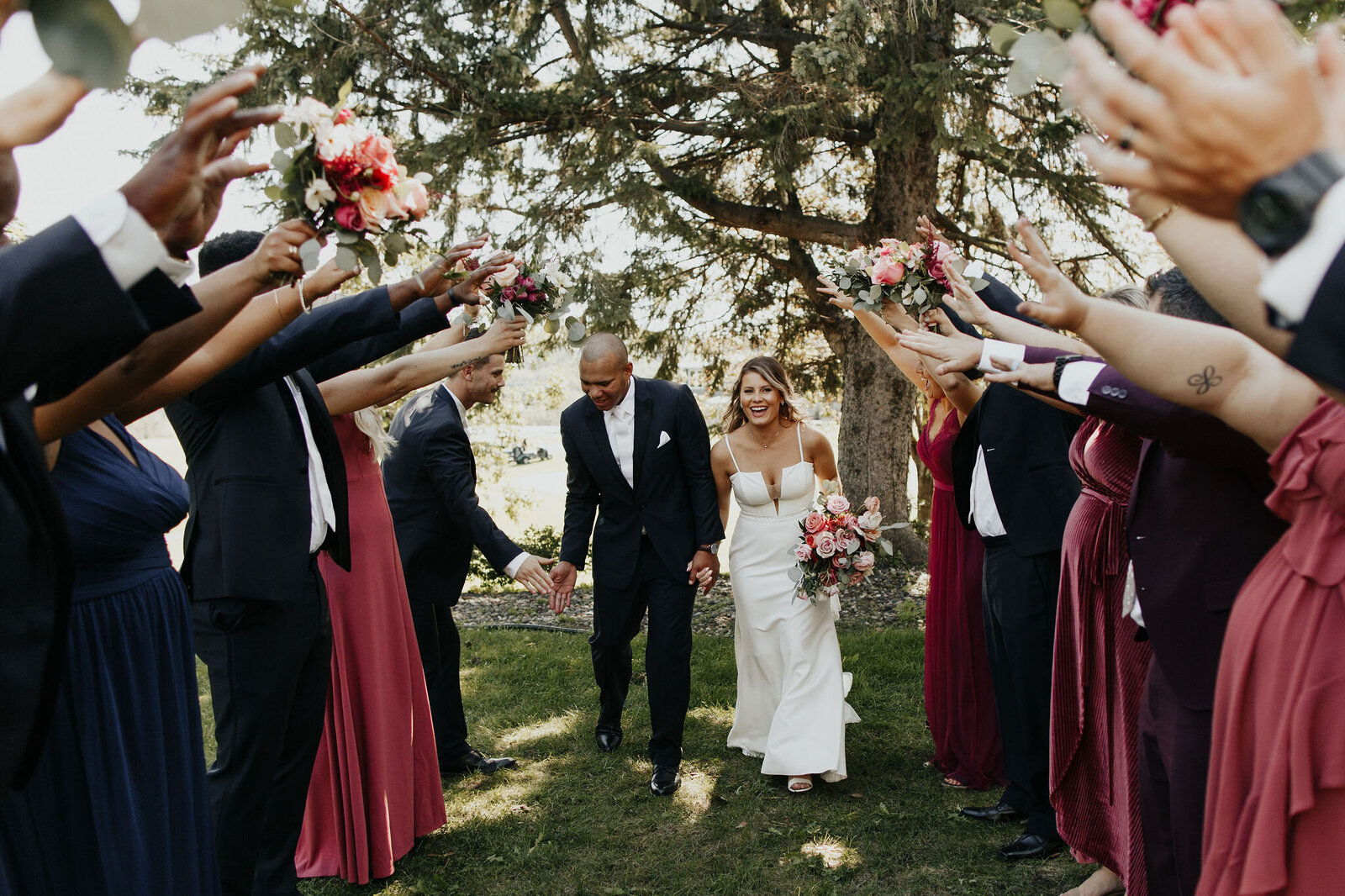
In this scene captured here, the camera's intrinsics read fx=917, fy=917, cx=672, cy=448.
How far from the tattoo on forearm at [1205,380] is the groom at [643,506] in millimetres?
3896

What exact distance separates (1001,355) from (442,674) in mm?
4045

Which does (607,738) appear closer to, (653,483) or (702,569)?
(702,569)

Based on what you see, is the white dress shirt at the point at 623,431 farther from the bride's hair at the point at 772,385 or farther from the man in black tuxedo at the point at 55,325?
the man in black tuxedo at the point at 55,325

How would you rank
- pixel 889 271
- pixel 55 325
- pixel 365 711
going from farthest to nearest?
pixel 889 271 < pixel 365 711 < pixel 55 325

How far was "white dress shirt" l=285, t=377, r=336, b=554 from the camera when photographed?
3.61m

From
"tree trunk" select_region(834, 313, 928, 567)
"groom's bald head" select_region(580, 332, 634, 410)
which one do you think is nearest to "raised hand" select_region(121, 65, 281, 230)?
"groom's bald head" select_region(580, 332, 634, 410)

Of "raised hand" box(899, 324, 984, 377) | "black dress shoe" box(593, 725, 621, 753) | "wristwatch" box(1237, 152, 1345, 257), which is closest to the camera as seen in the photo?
"wristwatch" box(1237, 152, 1345, 257)

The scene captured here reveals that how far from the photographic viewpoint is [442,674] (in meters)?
5.68

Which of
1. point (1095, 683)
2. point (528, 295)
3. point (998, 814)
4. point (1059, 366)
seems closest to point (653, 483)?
point (528, 295)

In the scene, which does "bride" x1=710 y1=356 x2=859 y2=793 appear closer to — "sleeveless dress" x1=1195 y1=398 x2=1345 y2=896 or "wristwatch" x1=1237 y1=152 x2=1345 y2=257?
"sleeveless dress" x1=1195 y1=398 x2=1345 y2=896

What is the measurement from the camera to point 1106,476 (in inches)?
135

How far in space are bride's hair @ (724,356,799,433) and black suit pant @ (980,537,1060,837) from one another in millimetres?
2014

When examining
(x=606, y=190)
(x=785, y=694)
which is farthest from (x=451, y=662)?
(x=606, y=190)

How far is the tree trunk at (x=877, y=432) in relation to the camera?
11.9 meters
